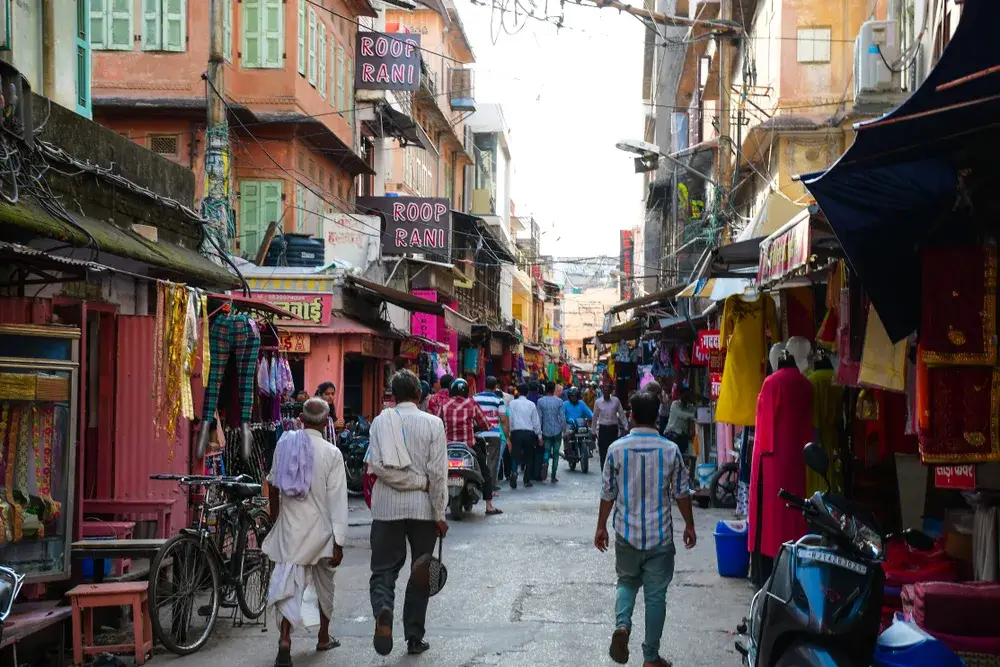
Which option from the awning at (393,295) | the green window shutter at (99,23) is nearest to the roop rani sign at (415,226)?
the awning at (393,295)

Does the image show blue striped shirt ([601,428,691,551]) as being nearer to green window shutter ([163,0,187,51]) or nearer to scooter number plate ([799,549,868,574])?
scooter number plate ([799,549,868,574])

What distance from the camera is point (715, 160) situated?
26984mm

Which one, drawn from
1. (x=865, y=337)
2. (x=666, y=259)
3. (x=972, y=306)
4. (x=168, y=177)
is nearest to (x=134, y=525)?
(x=168, y=177)

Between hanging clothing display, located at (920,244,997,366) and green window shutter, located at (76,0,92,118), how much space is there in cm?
826

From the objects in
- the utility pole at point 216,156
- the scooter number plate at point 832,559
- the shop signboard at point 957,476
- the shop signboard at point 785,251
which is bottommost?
the scooter number plate at point 832,559

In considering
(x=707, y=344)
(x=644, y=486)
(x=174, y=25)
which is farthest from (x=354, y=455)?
(x=644, y=486)

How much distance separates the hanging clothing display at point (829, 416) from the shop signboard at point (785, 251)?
0.92 m

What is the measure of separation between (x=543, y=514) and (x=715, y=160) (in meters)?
12.7

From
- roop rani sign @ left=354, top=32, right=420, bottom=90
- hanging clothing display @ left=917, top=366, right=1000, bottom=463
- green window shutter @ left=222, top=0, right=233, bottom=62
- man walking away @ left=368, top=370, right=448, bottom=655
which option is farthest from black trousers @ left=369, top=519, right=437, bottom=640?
roop rani sign @ left=354, top=32, right=420, bottom=90

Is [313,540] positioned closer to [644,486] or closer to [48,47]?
[644,486]

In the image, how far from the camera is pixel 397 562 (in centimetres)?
826

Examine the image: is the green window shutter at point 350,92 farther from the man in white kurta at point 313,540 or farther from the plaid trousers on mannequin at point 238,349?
the man in white kurta at point 313,540

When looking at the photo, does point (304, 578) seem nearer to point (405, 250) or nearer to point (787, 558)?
point (787, 558)

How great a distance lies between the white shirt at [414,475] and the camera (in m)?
8.20
